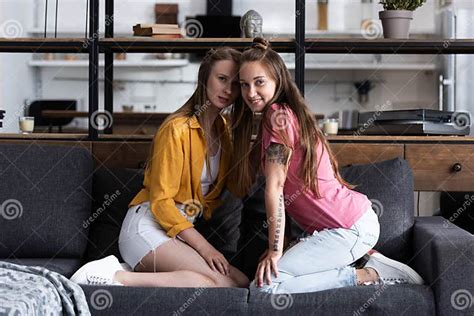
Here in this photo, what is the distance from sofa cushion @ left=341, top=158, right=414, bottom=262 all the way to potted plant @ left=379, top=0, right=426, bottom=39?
65 cm

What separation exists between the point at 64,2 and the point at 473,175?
5658mm

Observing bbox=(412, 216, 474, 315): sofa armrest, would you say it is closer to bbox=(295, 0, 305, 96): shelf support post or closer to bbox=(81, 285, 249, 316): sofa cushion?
bbox=(81, 285, 249, 316): sofa cushion

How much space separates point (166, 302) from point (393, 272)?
30.7 inches

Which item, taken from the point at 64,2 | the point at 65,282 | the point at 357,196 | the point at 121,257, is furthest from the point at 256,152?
the point at 64,2

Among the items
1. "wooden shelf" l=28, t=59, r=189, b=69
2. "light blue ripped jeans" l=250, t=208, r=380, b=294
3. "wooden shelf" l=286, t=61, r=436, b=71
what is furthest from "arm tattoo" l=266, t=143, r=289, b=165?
"wooden shelf" l=28, t=59, r=189, b=69

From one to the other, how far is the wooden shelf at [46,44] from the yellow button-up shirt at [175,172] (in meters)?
0.78

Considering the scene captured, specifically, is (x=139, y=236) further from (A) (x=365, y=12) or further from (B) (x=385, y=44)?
(A) (x=365, y=12)

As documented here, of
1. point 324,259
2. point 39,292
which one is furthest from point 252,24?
point 39,292

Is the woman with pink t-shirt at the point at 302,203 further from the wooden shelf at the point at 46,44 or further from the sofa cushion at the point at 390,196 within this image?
the wooden shelf at the point at 46,44

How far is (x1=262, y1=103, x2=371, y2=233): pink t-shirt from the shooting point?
276cm

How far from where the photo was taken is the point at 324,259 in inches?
107

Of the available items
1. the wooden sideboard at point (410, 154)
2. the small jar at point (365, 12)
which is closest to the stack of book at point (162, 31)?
the wooden sideboard at point (410, 154)

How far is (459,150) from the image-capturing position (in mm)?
3449

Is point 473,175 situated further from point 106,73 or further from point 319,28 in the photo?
point 319,28
